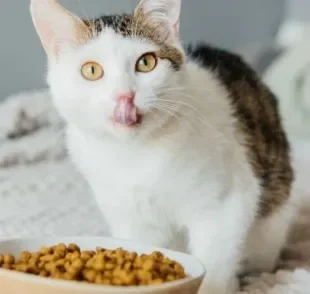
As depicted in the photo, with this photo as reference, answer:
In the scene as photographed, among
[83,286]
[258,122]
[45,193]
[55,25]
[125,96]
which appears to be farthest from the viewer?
[45,193]

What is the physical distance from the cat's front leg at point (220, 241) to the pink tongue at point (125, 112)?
0.20m

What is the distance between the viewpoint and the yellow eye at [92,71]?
85 centimetres

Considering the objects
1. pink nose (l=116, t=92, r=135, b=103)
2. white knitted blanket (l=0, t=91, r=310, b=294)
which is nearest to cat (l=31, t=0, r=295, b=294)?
pink nose (l=116, t=92, r=135, b=103)

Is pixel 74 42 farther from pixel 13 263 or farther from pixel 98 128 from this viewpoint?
pixel 13 263

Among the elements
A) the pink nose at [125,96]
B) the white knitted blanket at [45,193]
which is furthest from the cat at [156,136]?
the white knitted blanket at [45,193]

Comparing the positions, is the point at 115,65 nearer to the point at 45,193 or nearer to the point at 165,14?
the point at 165,14

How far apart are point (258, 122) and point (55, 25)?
405 mm

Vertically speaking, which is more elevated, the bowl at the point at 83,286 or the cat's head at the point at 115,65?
the cat's head at the point at 115,65

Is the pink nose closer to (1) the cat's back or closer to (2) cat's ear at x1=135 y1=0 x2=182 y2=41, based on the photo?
(2) cat's ear at x1=135 y1=0 x2=182 y2=41

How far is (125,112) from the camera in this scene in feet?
2.70

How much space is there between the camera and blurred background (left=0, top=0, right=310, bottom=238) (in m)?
1.38

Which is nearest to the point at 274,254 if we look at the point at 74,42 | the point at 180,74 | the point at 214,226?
the point at 214,226

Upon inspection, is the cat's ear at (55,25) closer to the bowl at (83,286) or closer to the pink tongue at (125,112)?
the pink tongue at (125,112)

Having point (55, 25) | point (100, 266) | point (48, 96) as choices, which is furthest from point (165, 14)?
point (48, 96)
